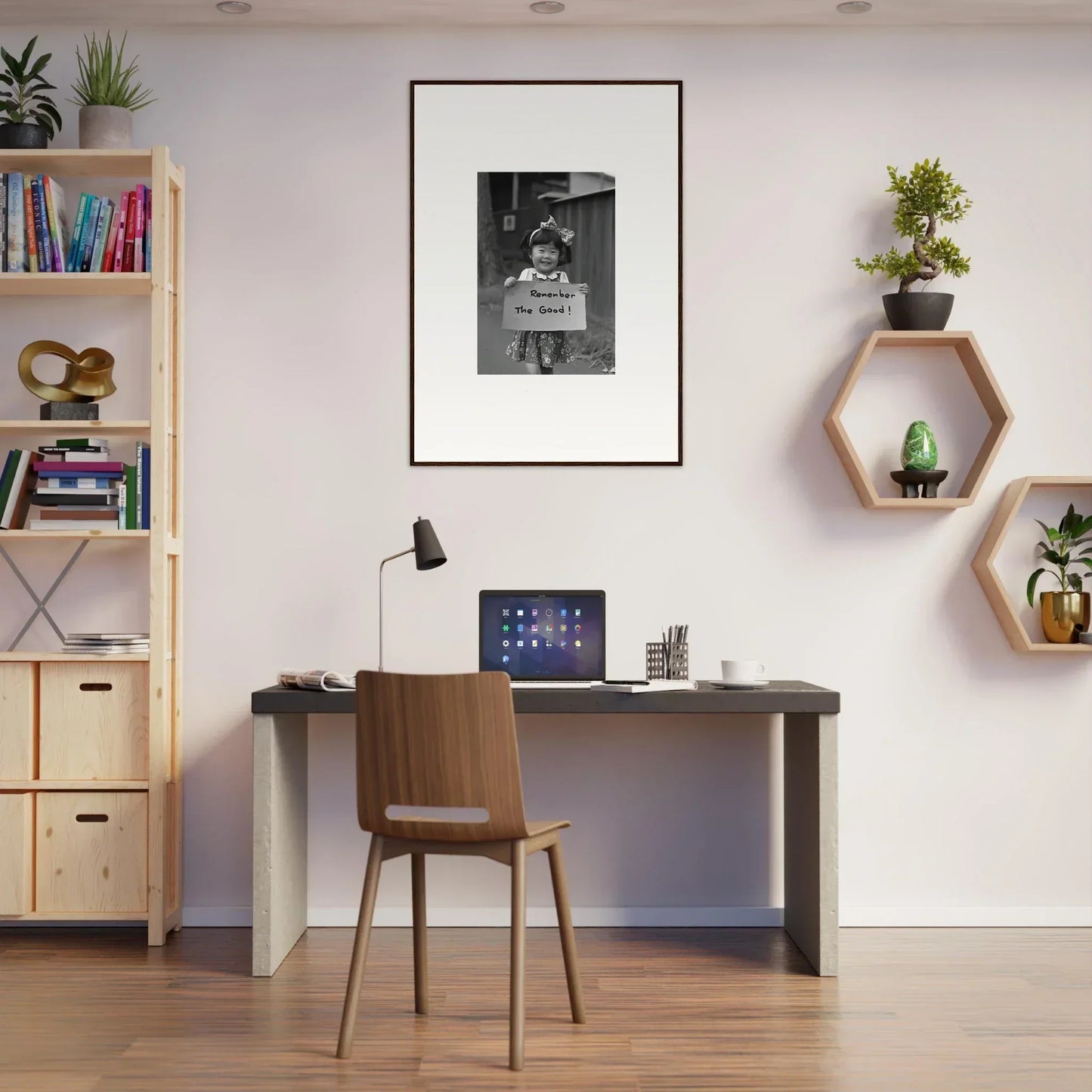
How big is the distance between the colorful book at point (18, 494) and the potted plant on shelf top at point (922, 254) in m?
2.66

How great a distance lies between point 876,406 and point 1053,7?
1.34 metres

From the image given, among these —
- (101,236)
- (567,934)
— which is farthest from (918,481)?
(101,236)

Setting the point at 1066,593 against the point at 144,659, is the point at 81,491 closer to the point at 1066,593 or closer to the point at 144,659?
the point at 144,659

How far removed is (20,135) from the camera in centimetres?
358

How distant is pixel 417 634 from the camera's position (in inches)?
149

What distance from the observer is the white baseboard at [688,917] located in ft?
12.2

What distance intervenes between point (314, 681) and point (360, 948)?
0.81 meters

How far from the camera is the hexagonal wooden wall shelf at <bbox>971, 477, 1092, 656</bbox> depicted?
3.62 metres

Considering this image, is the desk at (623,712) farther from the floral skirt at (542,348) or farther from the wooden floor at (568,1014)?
the floral skirt at (542,348)

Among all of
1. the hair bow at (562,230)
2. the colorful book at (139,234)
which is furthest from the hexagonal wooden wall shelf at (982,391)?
the colorful book at (139,234)

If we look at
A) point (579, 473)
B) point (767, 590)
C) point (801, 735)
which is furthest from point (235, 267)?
point (801, 735)

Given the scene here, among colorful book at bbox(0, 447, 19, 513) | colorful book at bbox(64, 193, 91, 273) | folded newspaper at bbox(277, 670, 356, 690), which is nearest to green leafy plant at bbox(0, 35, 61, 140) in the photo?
colorful book at bbox(64, 193, 91, 273)

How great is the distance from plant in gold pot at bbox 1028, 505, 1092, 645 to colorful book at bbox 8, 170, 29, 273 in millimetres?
3280

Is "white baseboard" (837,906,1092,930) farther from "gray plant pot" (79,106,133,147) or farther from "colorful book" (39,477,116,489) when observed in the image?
"gray plant pot" (79,106,133,147)
